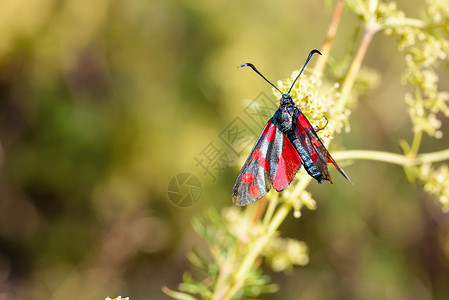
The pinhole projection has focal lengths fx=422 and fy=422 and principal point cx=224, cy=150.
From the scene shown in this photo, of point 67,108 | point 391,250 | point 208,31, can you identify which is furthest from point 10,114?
point 391,250

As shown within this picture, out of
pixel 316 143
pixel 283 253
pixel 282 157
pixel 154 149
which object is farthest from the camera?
pixel 154 149

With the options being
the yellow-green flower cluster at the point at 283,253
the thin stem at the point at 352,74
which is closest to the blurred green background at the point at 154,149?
the yellow-green flower cluster at the point at 283,253

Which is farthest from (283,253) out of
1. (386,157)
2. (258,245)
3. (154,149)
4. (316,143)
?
(154,149)

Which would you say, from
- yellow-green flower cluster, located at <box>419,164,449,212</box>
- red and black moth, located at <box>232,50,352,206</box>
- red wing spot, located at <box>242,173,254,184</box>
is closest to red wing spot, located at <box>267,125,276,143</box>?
red and black moth, located at <box>232,50,352,206</box>

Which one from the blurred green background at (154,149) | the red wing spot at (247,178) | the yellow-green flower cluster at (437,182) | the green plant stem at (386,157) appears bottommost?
the yellow-green flower cluster at (437,182)

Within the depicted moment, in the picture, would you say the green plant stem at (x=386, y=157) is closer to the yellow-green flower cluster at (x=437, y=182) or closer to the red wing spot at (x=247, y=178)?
the yellow-green flower cluster at (x=437, y=182)

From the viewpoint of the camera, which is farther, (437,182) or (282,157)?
(437,182)

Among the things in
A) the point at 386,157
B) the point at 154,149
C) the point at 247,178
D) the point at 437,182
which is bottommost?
the point at 437,182

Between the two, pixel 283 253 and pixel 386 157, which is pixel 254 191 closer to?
pixel 386 157
